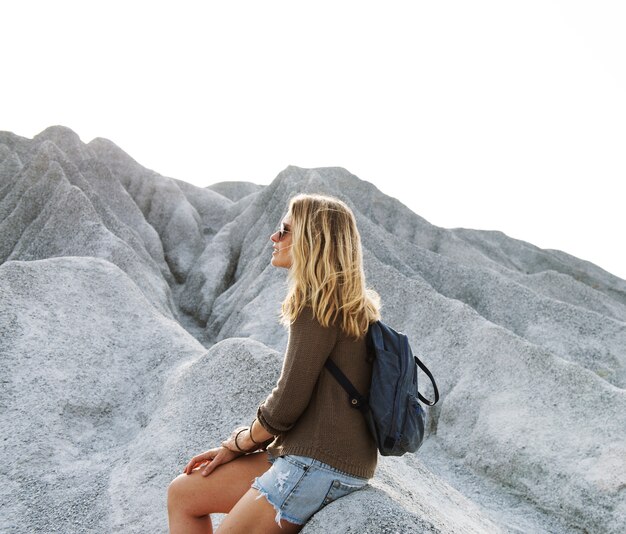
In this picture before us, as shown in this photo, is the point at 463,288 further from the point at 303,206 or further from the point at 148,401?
the point at 303,206

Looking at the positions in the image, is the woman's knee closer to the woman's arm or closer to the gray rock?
the woman's arm

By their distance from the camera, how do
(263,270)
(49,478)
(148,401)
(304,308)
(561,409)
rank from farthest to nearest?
1. (263,270)
2. (561,409)
3. (148,401)
4. (49,478)
5. (304,308)

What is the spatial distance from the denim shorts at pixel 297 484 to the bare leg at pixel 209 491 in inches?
13.9

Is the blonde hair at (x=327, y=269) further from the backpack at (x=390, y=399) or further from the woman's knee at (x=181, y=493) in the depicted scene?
the woman's knee at (x=181, y=493)

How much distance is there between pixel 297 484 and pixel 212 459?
102 cm

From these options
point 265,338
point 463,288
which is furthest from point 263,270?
point 463,288

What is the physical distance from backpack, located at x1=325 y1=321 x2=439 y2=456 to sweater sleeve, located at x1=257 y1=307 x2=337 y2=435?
19 centimetres

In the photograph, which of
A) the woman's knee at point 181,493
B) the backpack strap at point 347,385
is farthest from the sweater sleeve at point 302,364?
the woman's knee at point 181,493

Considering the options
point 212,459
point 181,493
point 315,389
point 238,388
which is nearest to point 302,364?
point 315,389

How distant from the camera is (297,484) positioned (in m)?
4.15

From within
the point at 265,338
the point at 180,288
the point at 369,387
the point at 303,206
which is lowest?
the point at 180,288

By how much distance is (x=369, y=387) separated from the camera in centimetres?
428

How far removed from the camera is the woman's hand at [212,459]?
4.67 m

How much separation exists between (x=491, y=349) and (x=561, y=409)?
337 cm
